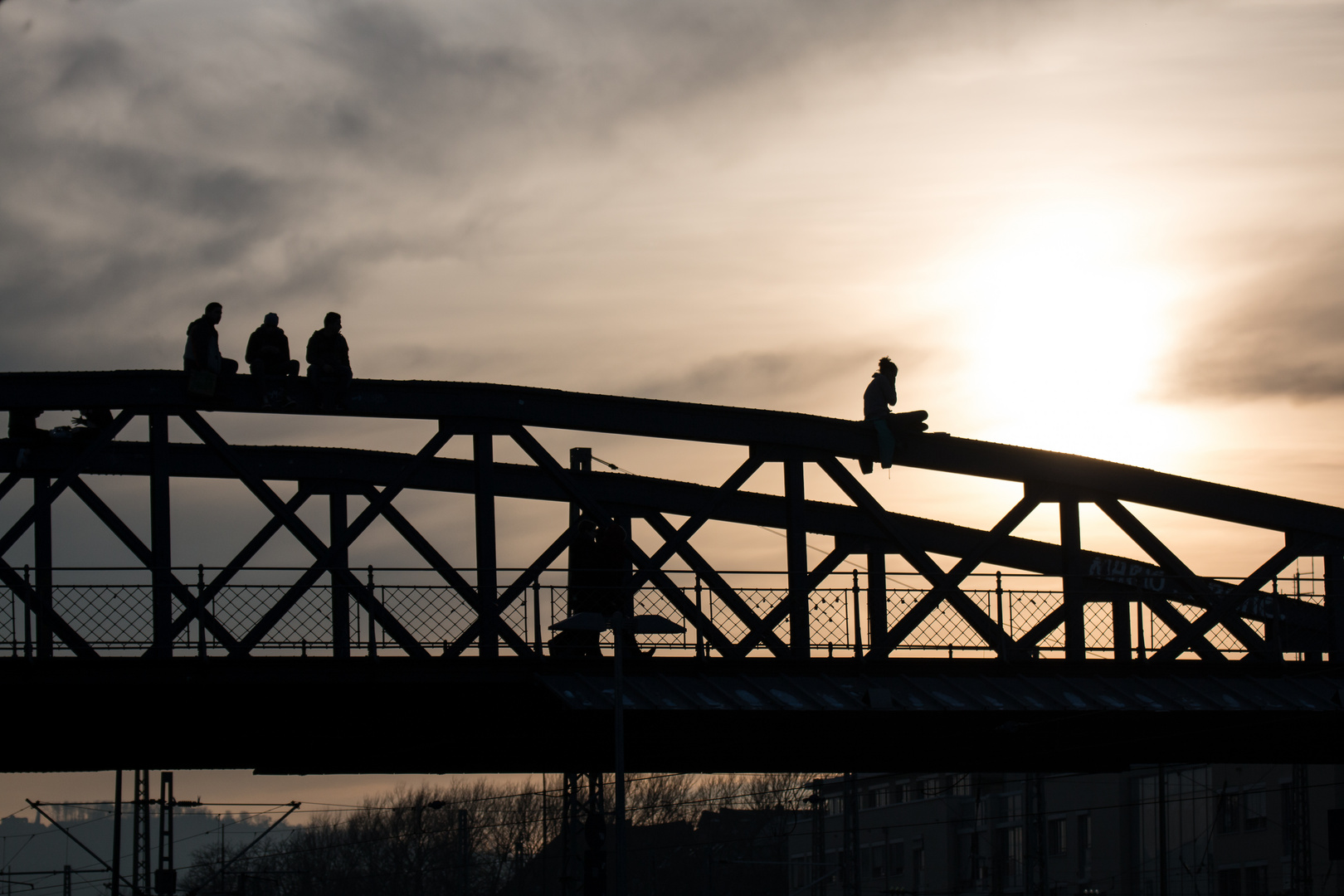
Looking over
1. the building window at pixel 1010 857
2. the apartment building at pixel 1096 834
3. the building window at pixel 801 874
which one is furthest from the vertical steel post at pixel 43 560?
the building window at pixel 801 874

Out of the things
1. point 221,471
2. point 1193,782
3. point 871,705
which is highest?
point 221,471

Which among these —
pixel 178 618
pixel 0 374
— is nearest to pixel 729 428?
pixel 178 618

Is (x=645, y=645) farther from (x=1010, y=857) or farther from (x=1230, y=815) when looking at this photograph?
(x=1010, y=857)

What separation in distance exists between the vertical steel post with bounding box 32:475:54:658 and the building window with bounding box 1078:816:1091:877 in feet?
162

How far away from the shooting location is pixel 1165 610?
972 inches

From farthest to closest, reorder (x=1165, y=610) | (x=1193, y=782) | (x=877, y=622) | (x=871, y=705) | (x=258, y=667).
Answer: (x=1193, y=782), (x=1165, y=610), (x=877, y=622), (x=871, y=705), (x=258, y=667)

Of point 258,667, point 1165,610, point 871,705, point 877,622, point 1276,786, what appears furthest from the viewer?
point 1276,786

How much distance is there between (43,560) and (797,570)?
1032cm

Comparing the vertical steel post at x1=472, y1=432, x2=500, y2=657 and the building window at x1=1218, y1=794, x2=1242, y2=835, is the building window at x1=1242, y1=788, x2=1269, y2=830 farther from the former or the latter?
the vertical steel post at x1=472, y1=432, x2=500, y2=657

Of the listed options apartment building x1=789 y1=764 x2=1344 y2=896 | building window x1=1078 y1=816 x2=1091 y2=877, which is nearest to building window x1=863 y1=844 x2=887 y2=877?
apartment building x1=789 y1=764 x2=1344 y2=896

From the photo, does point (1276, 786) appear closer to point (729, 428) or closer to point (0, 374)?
point (729, 428)

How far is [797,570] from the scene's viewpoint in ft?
69.3

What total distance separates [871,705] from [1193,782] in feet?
134

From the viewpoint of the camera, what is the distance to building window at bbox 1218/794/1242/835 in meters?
53.9
